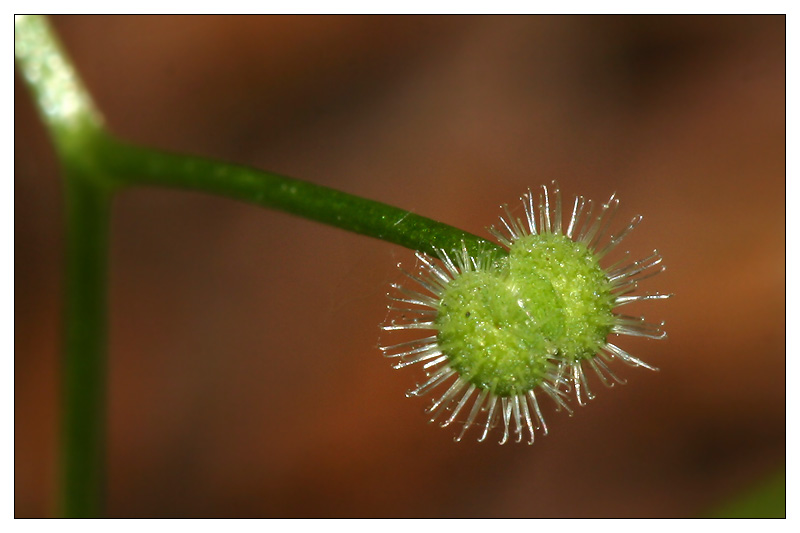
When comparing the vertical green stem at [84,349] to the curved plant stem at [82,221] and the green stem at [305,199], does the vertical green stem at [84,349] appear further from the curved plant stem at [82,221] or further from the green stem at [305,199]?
the green stem at [305,199]

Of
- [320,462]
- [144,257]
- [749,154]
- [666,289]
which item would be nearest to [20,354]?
[144,257]

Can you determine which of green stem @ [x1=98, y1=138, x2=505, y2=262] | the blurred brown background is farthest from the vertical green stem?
the blurred brown background

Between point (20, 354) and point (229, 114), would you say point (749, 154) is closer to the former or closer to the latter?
point (229, 114)

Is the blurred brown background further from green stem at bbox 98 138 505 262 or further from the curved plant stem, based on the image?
green stem at bbox 98 138 505 262

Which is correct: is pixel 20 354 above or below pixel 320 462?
above

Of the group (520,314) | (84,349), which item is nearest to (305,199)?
(520,314)

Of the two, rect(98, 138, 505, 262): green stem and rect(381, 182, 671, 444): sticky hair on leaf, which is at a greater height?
rect(98, 138, 505, 262): green stem

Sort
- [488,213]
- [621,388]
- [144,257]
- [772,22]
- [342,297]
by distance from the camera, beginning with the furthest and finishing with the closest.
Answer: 1. [772,22]
2. [144,257]
3. [621,388]
4. [488,213]
5. [342,297]

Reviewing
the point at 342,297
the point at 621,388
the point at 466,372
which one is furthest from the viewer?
the point at 621,388
